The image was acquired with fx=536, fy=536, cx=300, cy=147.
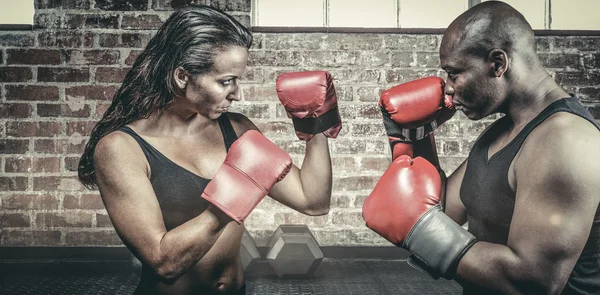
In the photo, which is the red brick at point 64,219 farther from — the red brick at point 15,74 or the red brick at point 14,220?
the red brick at point 15,74

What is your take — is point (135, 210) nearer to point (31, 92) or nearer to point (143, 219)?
point (143, 219)

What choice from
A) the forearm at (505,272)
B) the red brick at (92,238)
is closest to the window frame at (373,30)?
the red brick at (92,238)

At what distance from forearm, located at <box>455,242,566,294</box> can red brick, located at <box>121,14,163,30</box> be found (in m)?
2.78

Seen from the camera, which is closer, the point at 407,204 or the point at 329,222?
the point at 407,204

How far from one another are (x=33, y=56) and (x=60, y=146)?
62cm

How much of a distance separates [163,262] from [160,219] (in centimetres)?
14

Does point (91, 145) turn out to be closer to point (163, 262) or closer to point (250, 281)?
point (163, 262)

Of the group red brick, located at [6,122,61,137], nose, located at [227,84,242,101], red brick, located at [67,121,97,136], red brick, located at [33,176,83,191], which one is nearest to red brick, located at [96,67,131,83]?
red brick, located at [67,121,97,136]

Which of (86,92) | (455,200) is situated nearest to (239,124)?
(455,200)

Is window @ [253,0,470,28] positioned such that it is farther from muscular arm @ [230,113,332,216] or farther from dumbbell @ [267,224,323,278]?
muscular arm @ [230,113,332,216]

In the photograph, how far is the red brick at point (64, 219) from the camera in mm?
3580

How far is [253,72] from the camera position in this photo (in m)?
3.61

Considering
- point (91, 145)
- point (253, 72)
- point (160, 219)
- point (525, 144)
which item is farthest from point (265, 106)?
point (525, 144)

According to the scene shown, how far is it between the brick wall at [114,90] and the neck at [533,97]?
6.72 ft
